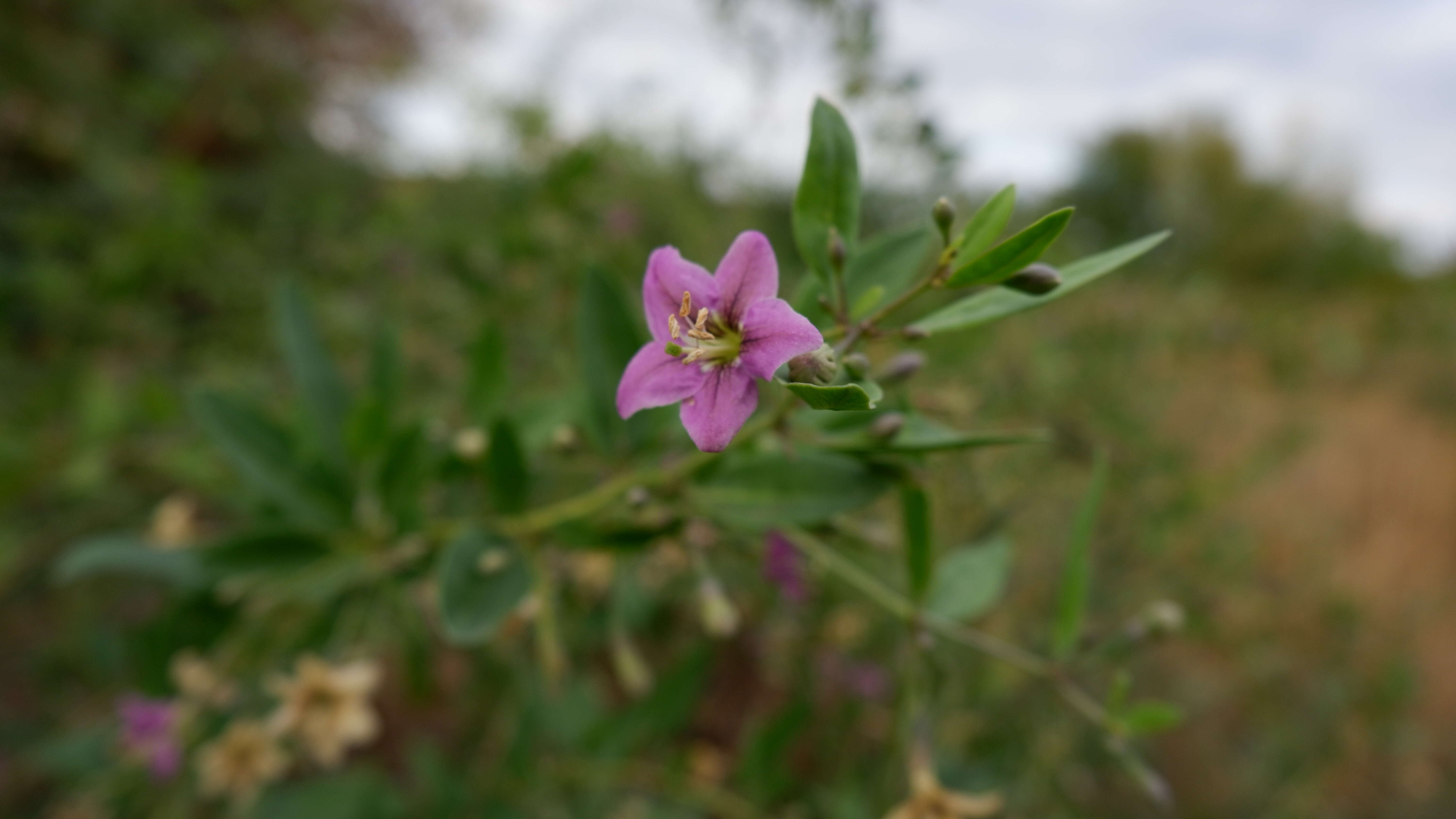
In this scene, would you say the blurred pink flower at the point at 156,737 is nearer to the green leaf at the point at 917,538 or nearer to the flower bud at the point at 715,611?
the flower bud at the point at 715,611

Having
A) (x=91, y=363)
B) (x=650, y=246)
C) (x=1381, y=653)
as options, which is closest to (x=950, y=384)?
(x=650, y=246)

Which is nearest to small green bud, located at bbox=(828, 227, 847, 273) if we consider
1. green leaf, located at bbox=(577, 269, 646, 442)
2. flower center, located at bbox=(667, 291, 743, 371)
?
flower center, located at bbox=(667, 291, 743, 371)

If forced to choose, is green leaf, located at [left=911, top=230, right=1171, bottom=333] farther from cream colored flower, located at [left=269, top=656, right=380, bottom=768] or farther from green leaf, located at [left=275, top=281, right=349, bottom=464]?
cream colored flower, located at [left=269, top=656, right=380, bottom=768]

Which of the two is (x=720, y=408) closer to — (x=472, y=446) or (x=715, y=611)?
(x=715, y=611)

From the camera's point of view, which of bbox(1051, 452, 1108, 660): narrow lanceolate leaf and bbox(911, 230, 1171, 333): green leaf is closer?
bbox(911, 230, 1171, 333): green leaf

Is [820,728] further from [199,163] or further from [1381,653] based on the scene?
[199,163]
